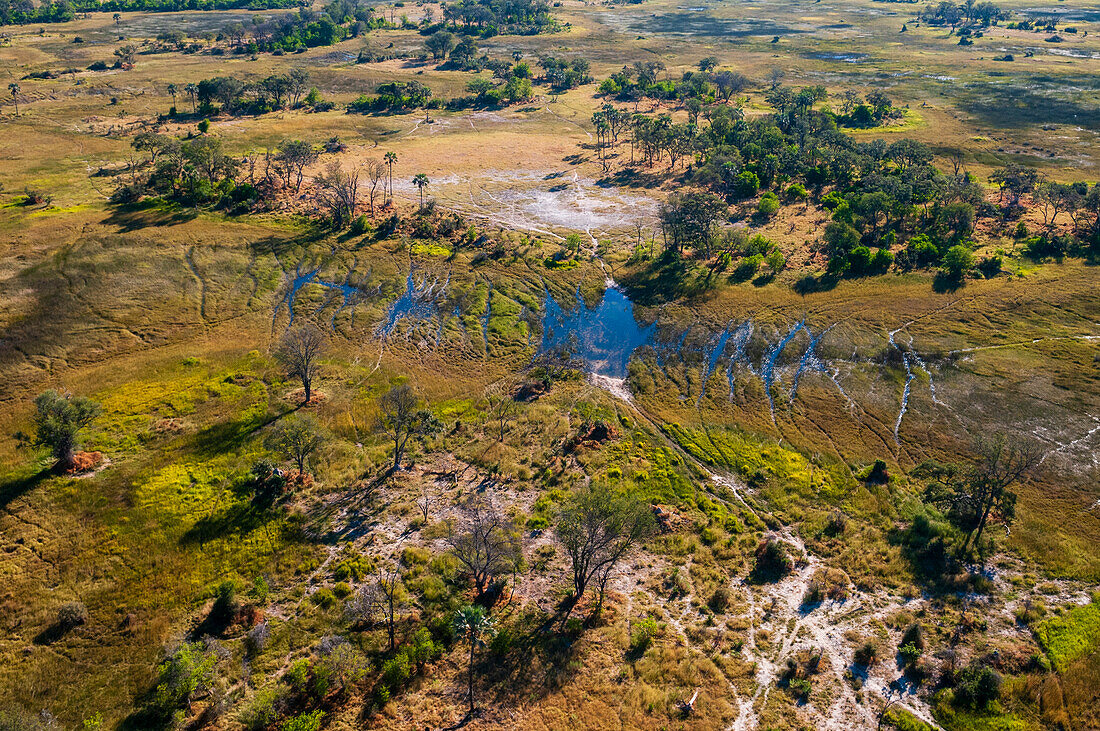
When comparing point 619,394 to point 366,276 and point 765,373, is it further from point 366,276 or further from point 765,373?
point 366,276

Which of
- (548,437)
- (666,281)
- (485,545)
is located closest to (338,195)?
(666,281)

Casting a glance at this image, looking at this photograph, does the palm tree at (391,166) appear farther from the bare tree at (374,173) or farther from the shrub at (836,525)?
the shrub at (836,525)

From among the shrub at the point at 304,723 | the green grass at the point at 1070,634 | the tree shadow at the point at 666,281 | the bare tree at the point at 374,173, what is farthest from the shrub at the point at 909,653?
the bare tree at the point at 374,173

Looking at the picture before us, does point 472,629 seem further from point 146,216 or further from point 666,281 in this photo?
point 146,216

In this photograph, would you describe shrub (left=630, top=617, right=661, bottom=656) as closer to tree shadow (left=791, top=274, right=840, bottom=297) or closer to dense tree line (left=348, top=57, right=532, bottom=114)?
tree shadow (left=791, top=274, right=840, bottom=297)

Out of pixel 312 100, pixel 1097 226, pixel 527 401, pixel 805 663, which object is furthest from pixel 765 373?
pixel 312 100
